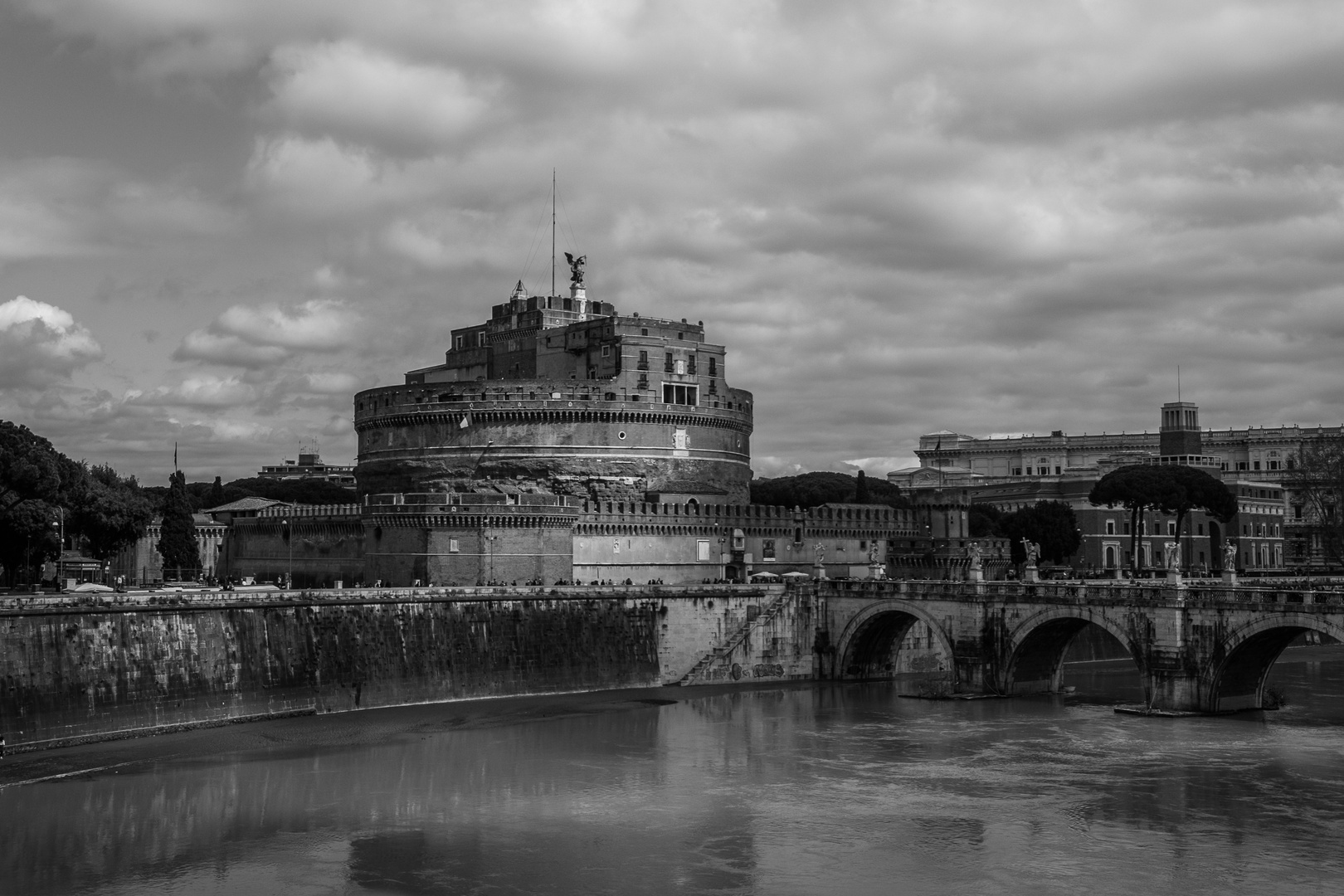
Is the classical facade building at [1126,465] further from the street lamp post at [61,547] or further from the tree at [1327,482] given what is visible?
the street lamp post at [61,547]

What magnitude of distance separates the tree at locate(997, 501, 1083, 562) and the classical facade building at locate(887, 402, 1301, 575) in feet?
11.7

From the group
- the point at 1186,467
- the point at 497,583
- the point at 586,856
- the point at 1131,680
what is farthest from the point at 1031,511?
the point at 586,856

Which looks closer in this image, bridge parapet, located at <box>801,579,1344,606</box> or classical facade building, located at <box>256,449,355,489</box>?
bridge parapet, located at <box>801,579,1344,606</box>

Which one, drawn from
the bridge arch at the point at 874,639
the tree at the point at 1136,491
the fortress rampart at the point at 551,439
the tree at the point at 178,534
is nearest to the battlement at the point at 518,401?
the fortress rampart at the point at 551,439

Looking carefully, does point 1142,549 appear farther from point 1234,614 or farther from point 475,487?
point 1234,614

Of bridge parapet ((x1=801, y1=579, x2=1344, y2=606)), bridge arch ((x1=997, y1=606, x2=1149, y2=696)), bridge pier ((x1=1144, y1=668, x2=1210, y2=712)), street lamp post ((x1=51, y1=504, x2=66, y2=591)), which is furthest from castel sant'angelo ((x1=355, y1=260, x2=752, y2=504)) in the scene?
bridge pier ((x1=1144, y1=668, x2=1210, y2=712))

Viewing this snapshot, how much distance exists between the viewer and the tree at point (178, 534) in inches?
3086

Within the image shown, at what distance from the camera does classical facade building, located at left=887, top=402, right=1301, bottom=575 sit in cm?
12269

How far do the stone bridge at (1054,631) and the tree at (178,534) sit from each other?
3238 cm

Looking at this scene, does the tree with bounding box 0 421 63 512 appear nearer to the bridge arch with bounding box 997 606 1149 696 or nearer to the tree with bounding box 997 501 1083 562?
the bridge arch with bounding box 997 606 1149 696

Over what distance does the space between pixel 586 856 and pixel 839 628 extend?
37.0m

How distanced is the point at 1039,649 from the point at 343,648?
28468 mm

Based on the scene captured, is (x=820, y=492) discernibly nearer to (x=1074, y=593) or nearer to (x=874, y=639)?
(x=874, y=639)

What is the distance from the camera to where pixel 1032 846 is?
37.0 m
